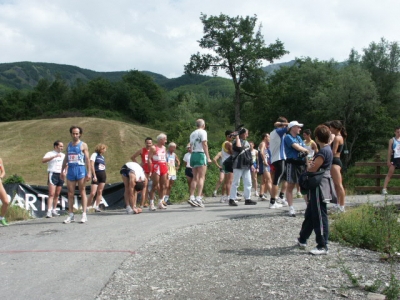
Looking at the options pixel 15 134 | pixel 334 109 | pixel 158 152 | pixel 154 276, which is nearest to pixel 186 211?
pixel 158 152

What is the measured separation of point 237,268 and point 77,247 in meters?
2.73

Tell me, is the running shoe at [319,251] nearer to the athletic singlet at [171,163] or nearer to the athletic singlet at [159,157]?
the athletic singlet at [159,157]

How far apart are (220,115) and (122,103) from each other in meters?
22.2

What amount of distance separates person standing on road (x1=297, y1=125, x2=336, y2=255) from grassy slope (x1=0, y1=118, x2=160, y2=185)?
104 feet

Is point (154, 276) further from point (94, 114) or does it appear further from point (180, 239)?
point (94, 114)

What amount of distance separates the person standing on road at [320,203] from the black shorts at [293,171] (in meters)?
2.10

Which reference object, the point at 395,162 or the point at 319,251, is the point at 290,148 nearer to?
the point at 319,251

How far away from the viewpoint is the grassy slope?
41188 millimetres

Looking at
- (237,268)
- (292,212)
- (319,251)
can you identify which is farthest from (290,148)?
(237,268)

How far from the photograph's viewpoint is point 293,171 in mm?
9234

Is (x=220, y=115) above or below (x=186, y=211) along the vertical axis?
above

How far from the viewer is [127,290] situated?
17.4 feet

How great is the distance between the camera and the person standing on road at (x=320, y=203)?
6.71m

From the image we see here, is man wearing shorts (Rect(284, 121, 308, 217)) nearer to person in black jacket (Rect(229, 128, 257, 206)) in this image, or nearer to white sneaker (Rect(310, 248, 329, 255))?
person in black jacket (Rect(229, 128, 257, 206))
